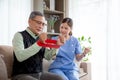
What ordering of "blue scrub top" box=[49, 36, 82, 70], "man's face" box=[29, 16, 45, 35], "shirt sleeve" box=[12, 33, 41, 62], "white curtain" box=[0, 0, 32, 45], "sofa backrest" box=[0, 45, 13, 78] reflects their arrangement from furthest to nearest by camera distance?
"white curtain" box=[0, 0, 32, 45], "blue scrub top" box=[49, 36, 82, 70], "sofa backrest" box=[0, 45, 13, 78], "man's face" box=[29, 16, 45, 35], "shirt sleeve" box=[12, 33, 41, 62]

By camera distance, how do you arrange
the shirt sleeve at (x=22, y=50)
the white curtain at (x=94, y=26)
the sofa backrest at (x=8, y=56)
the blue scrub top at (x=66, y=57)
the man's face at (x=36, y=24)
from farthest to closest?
the white curtain at (x=94, y=26) < the blue scrub top at (x=66, y=57) < the sofa backrest at (x=8, y=56) < the man's face at (x=36, y=24) < the shirt sleeve at (x=22, y=50)

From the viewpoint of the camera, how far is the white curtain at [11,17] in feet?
10.8

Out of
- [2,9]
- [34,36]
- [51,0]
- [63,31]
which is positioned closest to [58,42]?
[34,36]

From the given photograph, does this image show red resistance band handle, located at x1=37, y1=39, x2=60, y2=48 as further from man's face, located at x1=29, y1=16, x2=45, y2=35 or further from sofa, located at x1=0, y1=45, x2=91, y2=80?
sofa, located at x1=0, y1=45, x2=91, y2=80

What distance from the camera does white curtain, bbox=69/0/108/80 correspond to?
4.09m

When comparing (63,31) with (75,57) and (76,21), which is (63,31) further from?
(76,21)

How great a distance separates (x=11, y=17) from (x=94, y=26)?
160cm

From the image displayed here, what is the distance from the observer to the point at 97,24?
4.16 meters

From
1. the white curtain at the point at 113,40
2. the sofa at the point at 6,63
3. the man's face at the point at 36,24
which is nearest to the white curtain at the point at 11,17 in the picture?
the sofa at the point at 6,63

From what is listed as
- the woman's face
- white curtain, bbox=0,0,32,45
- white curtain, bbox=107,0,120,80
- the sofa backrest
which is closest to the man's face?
the sofa backrest

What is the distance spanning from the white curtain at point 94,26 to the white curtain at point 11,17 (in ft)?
3.58

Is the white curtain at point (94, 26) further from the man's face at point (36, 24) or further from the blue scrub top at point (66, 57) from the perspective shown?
the man's face at point (36, 24)

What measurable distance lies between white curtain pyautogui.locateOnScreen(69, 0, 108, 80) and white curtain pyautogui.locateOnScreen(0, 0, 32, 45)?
3.58ft

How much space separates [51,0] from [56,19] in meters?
0.37
